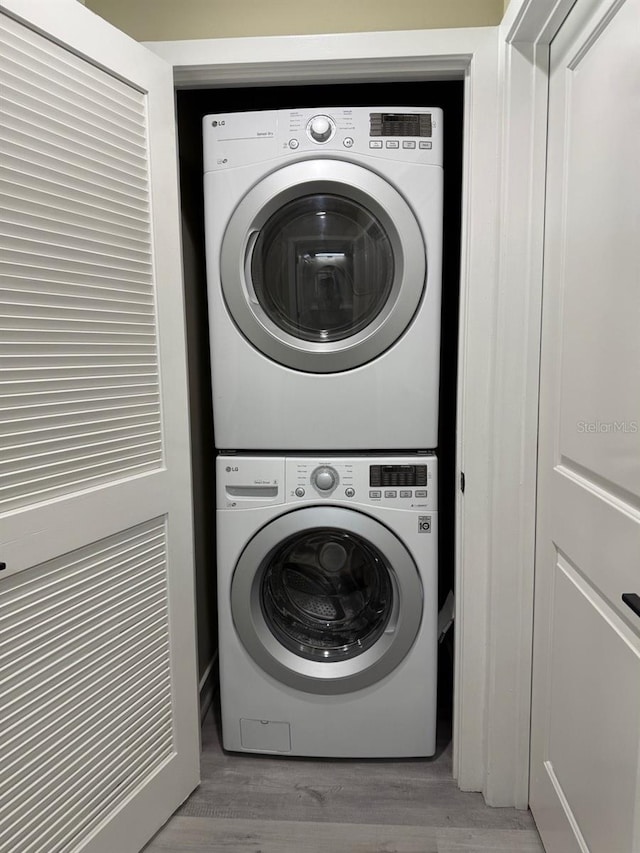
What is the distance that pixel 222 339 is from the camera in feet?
5.40

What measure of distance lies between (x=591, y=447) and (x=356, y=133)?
1.00m

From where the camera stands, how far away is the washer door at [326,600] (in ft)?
Answer: 5.46

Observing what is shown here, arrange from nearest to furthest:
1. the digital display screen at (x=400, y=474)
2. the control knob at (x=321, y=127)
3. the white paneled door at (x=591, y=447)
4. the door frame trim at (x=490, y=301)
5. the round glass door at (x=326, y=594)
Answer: the white paneled door at (x=591, y=447) < the door frame trim at (x=490, y=301) < the control knob at (x=321, y=127) < the digital display screen at (x=400, y=474) < the round glass door at (x=326, y=594)

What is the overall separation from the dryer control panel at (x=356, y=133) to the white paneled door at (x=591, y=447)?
1.04 feet

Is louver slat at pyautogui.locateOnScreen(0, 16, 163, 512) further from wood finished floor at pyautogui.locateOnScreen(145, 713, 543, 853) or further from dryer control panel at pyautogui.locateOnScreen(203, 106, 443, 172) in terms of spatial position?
wood finished floor at pyautogui.locateOnScreen(145, 713, 543, 853)

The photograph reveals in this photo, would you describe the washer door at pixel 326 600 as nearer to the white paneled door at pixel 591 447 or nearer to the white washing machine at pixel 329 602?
the white washing machine at pixel 329 602

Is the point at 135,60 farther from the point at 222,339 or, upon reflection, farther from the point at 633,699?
the point at 633,699

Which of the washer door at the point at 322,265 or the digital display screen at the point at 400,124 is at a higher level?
the digital display screen at the point at 400,124

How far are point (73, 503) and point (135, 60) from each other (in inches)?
39.7

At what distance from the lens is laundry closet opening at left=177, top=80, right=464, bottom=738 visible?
1944 mm

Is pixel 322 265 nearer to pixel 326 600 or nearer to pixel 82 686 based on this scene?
pixel 326 600

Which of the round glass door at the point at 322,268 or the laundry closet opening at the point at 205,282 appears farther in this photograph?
the laundry closet opening at the point at 205,282

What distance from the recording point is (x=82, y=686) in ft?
4.19

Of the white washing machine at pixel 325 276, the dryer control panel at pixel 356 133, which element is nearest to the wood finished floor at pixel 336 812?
the white washing machine at pixel 325 276
